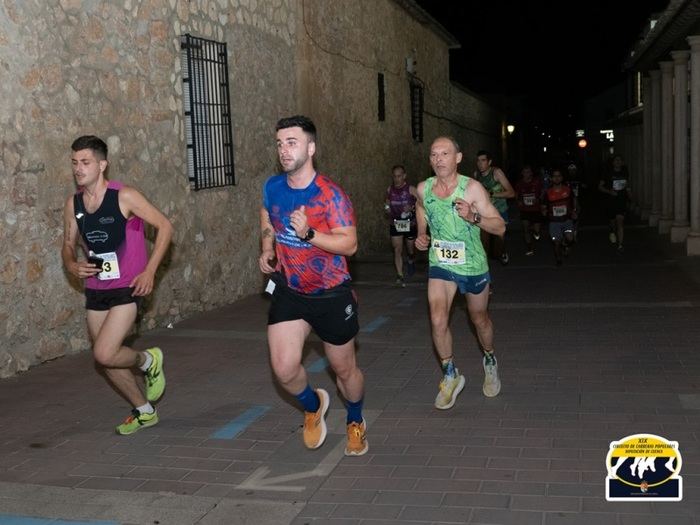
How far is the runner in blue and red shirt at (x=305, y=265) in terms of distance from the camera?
5.32 meters

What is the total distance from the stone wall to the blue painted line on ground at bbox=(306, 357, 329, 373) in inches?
90.6

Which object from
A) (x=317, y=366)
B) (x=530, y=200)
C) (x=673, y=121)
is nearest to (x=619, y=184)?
(x=530, y=200)

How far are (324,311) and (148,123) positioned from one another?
18.3ft

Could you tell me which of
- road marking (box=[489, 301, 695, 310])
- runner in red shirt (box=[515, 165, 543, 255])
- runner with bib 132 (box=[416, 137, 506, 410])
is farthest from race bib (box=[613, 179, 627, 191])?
runner with bib 132 (box=[416, 137, 506, 410])

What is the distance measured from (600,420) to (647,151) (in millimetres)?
21174

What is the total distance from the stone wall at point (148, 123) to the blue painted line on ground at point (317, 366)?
2301mm

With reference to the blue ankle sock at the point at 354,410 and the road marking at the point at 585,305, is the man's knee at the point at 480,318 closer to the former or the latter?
the blue ankle sock at the point at 354,410

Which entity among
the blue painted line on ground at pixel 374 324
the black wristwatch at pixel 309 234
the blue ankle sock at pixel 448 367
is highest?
the black wristwatch at pixel 309 234

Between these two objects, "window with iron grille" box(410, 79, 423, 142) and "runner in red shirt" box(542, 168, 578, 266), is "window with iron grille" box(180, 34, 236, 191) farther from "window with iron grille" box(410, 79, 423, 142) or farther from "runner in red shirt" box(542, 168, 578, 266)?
"window with iron grille" box(410, 79, 423, 142)

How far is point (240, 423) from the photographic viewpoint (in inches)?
258

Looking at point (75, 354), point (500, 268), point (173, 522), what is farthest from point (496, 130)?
point (173, 522)

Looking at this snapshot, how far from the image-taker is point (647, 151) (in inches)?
1027

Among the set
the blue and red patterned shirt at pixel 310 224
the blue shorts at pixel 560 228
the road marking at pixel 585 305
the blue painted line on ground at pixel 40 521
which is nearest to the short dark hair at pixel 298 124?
the blue and red patterned shirt at pixel 310 224

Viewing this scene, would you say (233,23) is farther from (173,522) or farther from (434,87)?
(434,87)
